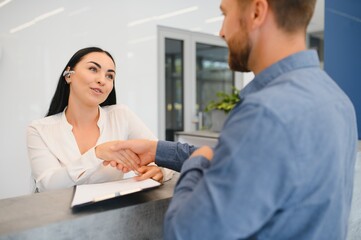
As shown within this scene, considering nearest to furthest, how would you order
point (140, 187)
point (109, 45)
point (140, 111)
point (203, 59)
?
point (140, 187), point (109, 45), point (140, 111), point (203, 59)

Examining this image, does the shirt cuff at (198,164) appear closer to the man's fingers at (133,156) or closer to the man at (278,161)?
the man at (278,161)

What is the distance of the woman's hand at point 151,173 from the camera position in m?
1.22

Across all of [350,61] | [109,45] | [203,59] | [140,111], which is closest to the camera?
[350,61]

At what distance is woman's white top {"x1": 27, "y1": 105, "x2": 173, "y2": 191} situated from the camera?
143cm

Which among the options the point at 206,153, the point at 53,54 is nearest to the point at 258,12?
the point at 206,153

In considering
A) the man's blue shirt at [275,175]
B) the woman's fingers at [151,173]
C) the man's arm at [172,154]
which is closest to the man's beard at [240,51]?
the man's blue shirt at [275,175]

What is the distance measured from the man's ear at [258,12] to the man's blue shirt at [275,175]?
0.52 feet

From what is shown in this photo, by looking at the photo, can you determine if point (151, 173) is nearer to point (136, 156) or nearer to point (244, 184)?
point (136, 156)

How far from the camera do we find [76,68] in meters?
1.96

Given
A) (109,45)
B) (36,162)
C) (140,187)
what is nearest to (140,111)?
(109,45)

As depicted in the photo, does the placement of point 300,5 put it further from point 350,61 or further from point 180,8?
point 180,8

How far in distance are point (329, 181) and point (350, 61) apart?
2042mm

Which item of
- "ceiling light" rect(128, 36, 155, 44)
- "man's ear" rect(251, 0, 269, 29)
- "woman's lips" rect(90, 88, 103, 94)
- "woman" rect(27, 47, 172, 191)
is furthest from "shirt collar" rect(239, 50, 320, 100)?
"ceiling light" rect(128, 36, 155, 44)

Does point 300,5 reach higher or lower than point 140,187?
higher
